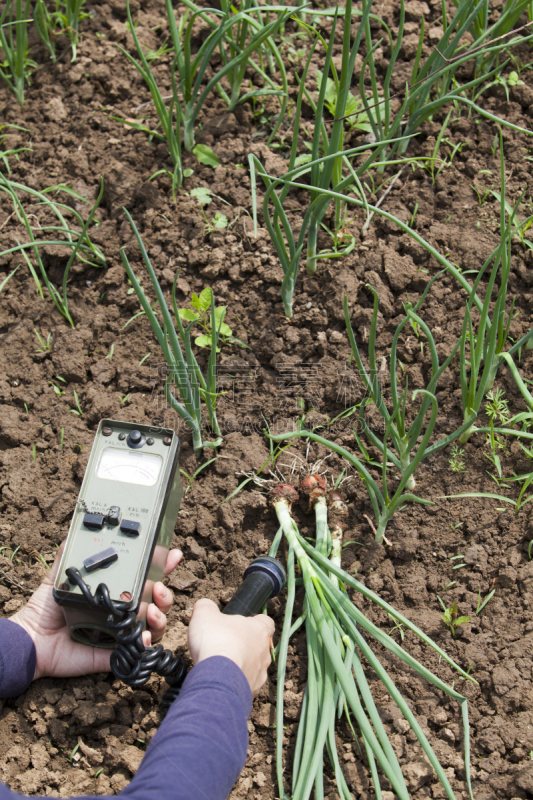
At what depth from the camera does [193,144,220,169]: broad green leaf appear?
1.94m

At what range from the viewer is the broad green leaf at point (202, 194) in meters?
1.87

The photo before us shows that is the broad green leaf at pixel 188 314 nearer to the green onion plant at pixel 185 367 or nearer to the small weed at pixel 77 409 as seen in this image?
the green onion plant at pixel 185 367

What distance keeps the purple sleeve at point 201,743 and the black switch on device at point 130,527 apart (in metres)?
0.29

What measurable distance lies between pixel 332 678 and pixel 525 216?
4.92 feet

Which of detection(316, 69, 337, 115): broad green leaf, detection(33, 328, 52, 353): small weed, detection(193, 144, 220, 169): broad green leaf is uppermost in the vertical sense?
detection(316, 69, 337, 115): broad green leaf

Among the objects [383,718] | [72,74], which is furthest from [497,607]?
[72,74]

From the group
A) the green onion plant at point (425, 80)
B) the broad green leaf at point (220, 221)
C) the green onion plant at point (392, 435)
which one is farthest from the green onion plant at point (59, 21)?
the green onion plant at point (392, 435)

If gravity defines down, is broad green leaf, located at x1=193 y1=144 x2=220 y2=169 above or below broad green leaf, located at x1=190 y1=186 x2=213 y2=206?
above

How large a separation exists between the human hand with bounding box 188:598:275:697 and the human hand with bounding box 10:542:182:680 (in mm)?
99

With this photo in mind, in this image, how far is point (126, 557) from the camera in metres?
1.19

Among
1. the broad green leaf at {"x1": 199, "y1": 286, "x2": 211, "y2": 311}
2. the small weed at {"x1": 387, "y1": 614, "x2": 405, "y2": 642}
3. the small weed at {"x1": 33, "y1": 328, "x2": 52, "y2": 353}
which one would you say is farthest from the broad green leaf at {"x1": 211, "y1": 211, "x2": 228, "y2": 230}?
the small weed at {"x1": 387, "y1": 614, "x2": 405, "y2": 642}

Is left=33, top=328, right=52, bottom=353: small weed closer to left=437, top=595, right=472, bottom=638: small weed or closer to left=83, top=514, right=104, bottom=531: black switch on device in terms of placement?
left=83, top=514, right=104, bottom=531: black switch on device

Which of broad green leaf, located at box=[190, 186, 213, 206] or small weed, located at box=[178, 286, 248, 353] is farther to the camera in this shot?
broad green leaf, located at box=[190, 186, 213, 206]

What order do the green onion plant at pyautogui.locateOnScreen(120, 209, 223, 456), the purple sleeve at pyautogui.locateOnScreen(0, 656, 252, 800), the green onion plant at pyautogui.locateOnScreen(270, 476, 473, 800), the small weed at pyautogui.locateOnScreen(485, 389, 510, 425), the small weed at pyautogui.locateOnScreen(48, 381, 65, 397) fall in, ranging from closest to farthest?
1. the purple sleeve at pyautogui.locateOnScreen(0, 656, 252, 800)
2. the green onion plant at pyautogui.locateOnScreen(270, 476, 473, 800)
3. the green onion plant at pyautogui.locateOnScreen(120, 209, 223, 456)
4. the small weed at pyautogui.locateOnScreen(485, 389, 510, 425)
5. the small weed at pyautogui.locateOnScreen(48, 381, 65, 397)
